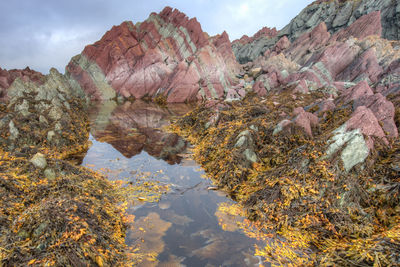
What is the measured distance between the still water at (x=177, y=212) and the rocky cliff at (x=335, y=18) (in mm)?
61104

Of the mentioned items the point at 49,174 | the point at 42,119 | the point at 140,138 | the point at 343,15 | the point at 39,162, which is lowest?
the point at 49,174

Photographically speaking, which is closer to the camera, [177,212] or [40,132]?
[177,212]

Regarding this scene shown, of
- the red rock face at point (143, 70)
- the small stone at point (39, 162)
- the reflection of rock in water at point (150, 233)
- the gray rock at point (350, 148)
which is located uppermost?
the red rock face at point (143, 70)

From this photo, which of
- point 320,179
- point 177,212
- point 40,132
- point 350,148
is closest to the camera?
point 320,179

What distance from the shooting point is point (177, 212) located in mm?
5691

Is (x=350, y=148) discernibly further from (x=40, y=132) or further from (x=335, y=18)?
(x=335, y=18)

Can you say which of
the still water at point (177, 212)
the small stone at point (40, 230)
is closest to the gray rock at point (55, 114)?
the still water at point (177, 212)

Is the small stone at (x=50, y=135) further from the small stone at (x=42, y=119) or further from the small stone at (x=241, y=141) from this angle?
the small stone at (x=241, y=141)

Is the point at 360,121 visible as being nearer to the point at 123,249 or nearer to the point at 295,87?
the point at 123,249

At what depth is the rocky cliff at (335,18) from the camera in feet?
154

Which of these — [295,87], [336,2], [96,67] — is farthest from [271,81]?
[336,2]

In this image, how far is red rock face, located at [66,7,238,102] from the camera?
32938 mm

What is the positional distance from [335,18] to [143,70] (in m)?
55.4

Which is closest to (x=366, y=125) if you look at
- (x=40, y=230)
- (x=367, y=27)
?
(x=40, y=230)
